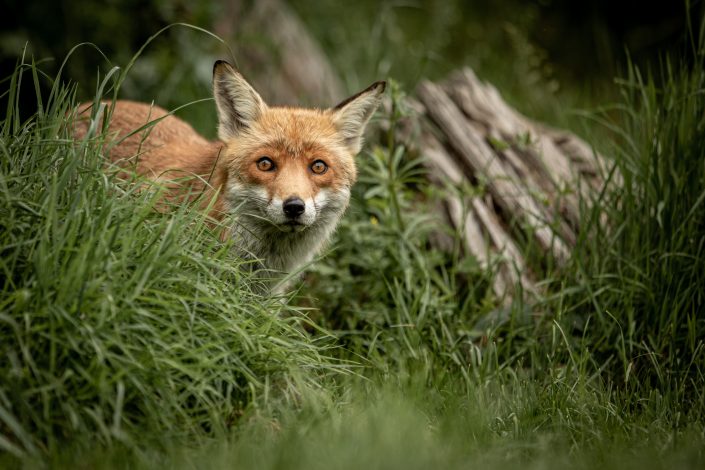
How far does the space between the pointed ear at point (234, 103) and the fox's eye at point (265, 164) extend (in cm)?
33

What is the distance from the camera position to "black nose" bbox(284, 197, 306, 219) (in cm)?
381

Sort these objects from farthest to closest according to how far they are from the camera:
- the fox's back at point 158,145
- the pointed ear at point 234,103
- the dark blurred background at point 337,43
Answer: the dark blurred background at point 337,43 < the fox's back at point 158,145 < the pointed ear at point 234,103

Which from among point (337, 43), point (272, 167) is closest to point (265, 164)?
point (272, 167)

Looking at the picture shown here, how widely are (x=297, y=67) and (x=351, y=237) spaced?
389cm

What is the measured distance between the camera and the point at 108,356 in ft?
8.90

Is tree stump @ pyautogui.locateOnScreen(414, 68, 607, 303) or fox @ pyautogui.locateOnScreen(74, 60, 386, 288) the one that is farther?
tree stump @ pyautogui.locateOnScreen(414, 68, 607, 303)

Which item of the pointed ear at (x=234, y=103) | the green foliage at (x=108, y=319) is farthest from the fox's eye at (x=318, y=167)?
the green foliage at (x=108, y=319)

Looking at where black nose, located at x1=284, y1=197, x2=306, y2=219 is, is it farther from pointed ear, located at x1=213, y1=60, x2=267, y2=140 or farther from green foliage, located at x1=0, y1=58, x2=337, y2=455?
pointed ear, located at x1=213, y1=60, x2=267, y2=140

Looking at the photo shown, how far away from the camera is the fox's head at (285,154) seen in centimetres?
392

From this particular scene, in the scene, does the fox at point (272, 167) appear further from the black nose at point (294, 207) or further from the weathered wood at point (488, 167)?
the weathered wood at point (488, 167)

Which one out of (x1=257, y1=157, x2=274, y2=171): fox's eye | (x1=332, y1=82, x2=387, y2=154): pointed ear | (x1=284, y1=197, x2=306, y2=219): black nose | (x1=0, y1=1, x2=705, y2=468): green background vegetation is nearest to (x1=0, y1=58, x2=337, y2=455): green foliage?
(x1=0, y1=1, x2=705, y2=468): green background vegetation

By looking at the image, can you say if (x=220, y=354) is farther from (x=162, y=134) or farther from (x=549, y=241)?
(x=549, y=241)

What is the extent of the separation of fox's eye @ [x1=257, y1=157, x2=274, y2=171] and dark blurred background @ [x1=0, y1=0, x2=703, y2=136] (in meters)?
1.77

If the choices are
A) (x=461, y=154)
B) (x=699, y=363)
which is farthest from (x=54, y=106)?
(x=699, y=363)
